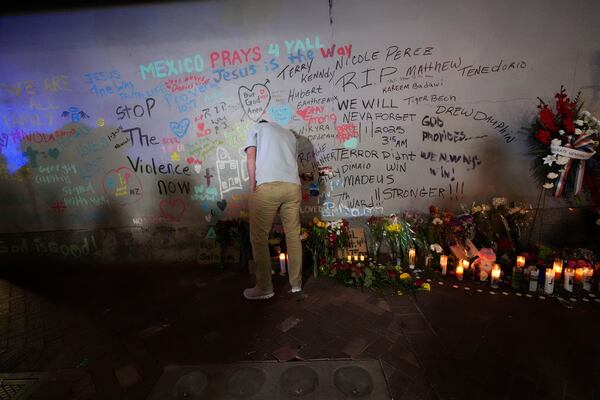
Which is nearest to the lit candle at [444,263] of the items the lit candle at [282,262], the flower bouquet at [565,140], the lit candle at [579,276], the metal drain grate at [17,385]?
the lit candle at [579,276]

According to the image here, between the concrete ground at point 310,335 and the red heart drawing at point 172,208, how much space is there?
3.80 feet

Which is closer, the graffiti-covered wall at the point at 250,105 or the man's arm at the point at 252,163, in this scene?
the man's arm at the point at 252,163

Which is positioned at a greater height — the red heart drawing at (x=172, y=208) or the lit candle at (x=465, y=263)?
the red heart drawing at (x=172, y=208)

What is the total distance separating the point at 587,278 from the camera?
12.8ft

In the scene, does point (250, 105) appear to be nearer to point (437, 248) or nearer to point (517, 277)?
point (437, 248)

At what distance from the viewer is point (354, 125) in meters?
4.71

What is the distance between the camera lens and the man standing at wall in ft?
12.2

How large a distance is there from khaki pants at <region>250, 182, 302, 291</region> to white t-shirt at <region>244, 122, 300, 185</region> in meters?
0.09

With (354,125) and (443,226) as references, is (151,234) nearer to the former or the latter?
(354,125)

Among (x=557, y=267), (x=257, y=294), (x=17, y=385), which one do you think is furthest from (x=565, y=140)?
(x=17, y=385)

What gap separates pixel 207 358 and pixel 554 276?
409 cm

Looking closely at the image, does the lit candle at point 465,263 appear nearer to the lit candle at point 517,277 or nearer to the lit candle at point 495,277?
the lit candle at point 495,277

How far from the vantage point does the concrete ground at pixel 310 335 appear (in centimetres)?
272

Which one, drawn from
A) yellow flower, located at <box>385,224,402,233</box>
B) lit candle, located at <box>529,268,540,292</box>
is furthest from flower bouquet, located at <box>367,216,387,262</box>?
lit candle, located at <box>529,268,540,292</box>
